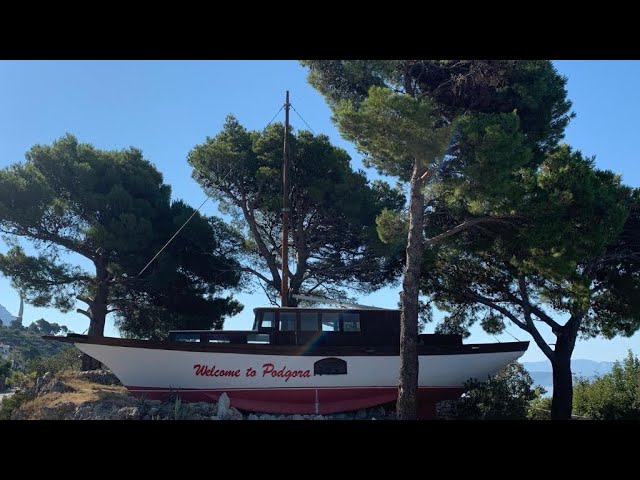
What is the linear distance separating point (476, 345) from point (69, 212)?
48.8 feet

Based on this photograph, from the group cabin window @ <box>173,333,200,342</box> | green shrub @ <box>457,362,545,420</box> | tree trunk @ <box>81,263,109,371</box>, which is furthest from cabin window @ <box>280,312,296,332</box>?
tree trunk @ <box>81,263,109,371</box>

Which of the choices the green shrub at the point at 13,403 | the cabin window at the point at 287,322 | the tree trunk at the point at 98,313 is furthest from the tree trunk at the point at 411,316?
the tree trunk at the point at 98,313

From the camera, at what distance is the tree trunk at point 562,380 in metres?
14.6

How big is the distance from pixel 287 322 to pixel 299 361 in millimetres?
1111

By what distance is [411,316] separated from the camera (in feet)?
38.7

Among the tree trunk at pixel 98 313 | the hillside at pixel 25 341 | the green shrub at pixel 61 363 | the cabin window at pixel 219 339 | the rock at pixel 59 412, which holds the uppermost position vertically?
the hillside at pixel 25 341

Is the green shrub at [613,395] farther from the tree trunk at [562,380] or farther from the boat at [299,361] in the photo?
the boat at [299,361]

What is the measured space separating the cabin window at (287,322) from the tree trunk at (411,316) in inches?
152

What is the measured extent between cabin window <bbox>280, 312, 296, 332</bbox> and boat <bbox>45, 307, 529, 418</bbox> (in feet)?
0.09

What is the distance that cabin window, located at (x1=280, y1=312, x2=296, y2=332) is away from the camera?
48.7 ft

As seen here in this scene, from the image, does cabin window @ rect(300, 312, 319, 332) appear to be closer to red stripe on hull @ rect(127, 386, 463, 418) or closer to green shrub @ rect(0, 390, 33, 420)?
red stripe on hull @ rect(127, 386, 463, 418)

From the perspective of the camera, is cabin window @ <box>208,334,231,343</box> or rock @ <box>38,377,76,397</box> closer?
rock @ <box>38,377,76,397</box>

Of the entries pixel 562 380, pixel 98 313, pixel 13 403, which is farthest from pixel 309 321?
pixel 98 313

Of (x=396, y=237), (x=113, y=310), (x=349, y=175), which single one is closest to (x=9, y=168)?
(x=113, y=310)
